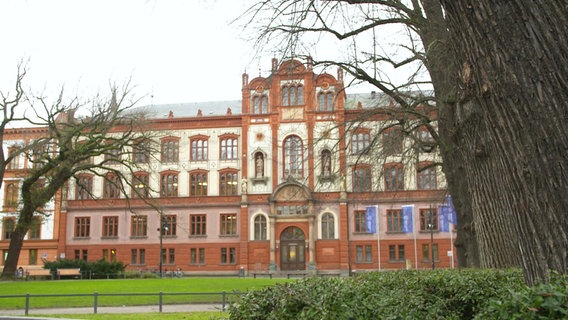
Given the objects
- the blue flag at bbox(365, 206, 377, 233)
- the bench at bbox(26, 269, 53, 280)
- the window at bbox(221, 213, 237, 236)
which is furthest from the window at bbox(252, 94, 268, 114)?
the bench at bbox(26, 269, 53, 280)

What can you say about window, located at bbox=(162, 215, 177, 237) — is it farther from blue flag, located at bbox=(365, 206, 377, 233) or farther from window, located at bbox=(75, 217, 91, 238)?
blue flag, located at bbox=(365, 206, 377, 233)

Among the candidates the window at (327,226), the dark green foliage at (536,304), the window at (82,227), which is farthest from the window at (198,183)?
the dark green foliage at (536,304)

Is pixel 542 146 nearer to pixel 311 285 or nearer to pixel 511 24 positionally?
pixel 511 24

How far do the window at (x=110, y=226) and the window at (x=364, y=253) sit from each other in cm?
2293

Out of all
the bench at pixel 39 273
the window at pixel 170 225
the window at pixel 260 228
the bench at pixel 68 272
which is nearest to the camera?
the bench at pixel 68 272

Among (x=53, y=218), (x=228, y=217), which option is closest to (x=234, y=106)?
(x=228, y=217)

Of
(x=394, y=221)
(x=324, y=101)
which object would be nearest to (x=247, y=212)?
(x=324, y=101)

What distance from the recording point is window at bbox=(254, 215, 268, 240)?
49344 mm

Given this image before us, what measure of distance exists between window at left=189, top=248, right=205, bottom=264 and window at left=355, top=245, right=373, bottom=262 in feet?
46.1

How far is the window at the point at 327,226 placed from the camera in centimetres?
4844

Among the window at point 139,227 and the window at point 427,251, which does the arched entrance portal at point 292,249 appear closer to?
the window at point 427,251

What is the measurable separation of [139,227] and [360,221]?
20.7 metres

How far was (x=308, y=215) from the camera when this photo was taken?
1898 inches

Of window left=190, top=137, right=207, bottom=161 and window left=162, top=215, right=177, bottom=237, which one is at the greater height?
window left=190, top=137, right=207, bottom=161
